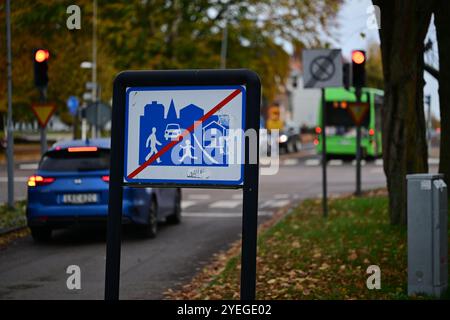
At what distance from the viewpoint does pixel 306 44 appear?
4700 cm

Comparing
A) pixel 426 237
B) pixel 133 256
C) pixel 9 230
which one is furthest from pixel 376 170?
pixel 426 237

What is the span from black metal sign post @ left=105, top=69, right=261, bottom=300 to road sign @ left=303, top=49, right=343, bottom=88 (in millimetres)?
10905

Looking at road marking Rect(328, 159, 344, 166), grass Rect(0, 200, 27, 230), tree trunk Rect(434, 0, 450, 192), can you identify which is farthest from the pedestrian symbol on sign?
road marking Rect(328, 159, 344, 166)

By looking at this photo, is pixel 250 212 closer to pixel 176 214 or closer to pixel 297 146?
pixel 176 214

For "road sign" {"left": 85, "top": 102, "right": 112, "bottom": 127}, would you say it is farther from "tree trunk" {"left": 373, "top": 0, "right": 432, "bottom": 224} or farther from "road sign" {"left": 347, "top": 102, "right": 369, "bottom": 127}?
"tree trunk" {"left": 373, "top": 0, "right": 432, "bottom": 224}

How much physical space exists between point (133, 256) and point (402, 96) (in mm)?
4180

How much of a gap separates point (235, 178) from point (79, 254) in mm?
8231

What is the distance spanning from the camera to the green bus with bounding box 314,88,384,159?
4614 centimetres

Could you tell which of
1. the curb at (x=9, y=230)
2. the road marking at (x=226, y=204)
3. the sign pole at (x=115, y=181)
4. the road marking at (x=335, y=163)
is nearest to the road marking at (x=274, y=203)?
the road marking at (x=226, y=204)

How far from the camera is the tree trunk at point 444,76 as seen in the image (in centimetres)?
1477

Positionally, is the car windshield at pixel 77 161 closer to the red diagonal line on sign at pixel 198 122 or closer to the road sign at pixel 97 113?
the red diagonal line on sign at pixel 198 122

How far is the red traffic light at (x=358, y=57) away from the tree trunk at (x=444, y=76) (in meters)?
3.23

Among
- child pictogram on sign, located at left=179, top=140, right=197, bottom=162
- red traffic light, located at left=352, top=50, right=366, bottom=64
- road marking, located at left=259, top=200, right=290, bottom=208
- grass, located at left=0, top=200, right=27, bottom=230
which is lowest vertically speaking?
road marking, located at left=259, top=200, right=290, bottom=208
